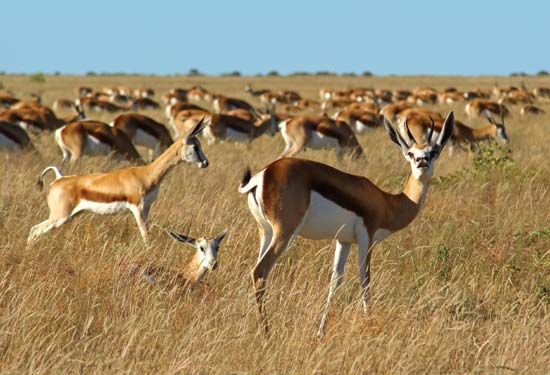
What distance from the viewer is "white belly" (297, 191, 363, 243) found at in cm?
527

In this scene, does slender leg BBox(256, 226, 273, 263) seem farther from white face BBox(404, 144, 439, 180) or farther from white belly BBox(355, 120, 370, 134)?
white belly BBox(355, 120, 370, 134)

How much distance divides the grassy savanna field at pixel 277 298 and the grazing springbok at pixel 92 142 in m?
3.14

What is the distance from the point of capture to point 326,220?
531cm

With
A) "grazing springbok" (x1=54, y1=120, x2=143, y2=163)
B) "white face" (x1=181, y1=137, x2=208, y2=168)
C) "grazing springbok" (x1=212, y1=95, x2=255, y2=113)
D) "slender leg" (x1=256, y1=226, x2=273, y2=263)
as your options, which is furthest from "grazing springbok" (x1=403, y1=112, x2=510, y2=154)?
"grazing springbok" (x1=212, y1=95, x2=255, y2=113)

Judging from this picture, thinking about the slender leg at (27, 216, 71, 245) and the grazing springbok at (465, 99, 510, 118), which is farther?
the grazing springbok at (465, 99, 510, 118)

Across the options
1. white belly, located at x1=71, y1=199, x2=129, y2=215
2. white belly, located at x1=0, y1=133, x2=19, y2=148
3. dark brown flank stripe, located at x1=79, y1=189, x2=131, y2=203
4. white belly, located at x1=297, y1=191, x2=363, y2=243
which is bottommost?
white belly, located at x1=0, y1=133, x2=19, y2=148

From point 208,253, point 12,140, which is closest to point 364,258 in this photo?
point 208,253

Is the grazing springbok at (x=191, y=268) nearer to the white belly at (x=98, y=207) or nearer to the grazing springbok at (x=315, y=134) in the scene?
the white belly at (x=98, y=207)

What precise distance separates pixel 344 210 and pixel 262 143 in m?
13.1

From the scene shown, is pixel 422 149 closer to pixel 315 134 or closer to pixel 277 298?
pixel 277 298

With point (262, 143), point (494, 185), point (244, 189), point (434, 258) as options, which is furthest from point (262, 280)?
point (262, 143)

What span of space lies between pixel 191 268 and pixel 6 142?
7.79 m

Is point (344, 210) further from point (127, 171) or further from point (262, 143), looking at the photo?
point (262, 143)

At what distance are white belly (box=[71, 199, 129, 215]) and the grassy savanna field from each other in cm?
16
